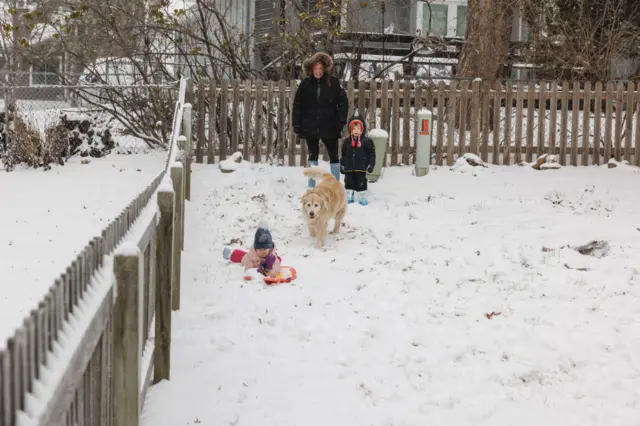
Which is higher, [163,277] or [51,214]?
[163,277]

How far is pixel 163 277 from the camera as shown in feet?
13.6

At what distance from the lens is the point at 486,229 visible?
8.47 meters

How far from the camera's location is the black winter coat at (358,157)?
9.89 meters

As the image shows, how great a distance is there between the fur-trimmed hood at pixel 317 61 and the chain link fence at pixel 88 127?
291cm

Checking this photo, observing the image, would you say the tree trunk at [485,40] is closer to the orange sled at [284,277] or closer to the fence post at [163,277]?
the orange sled at [284,277]

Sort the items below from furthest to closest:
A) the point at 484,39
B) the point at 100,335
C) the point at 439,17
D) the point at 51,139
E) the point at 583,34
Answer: the point at 439,17
the point at 583,34
the point at 484,39
the point at 51,139
the point at 100,335

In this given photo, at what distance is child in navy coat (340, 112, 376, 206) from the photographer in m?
9.90

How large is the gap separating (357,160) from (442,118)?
309 cm

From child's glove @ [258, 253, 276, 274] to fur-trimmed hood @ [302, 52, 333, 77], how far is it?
496cm

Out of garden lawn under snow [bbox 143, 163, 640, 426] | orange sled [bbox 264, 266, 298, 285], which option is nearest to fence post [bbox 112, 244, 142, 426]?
garden lawn under snow [bbox 143, 163, 640, 426]

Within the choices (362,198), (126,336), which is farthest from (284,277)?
(126,336)

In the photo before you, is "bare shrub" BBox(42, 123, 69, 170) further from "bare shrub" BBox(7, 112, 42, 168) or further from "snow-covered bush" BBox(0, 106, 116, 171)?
"bare shrub" BBox(7, 112, 42, 168)

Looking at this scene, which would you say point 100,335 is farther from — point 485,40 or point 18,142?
point 485,40

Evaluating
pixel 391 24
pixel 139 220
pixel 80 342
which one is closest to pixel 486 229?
pixel 139 220
